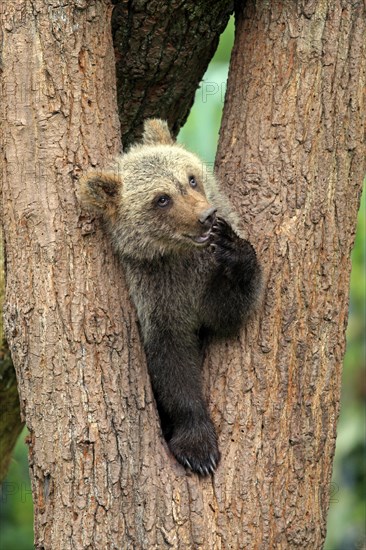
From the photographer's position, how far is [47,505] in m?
5.25

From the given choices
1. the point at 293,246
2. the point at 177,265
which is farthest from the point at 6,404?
the point at 293,246

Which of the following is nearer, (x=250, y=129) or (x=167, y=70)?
(x=250, y=129)

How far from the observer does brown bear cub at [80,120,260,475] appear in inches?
225

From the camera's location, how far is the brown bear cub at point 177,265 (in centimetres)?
572

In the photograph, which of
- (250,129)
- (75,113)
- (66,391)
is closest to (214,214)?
(250,129)

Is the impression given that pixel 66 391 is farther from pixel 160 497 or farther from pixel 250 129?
pixel 250 129

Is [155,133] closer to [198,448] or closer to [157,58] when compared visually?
[157,58]

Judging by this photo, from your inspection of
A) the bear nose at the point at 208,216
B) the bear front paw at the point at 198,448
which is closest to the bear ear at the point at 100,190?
the bear nose at the point at 208,216

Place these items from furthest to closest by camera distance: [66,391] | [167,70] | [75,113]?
[167,70], [75,113], [66,391]

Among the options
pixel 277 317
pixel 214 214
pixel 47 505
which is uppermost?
pixel 214 214

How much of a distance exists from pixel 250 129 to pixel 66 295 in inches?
65.9

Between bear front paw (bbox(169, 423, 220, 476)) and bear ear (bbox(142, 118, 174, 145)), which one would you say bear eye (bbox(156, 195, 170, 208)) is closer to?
bear ear (bbox(142, 118, 174, 145))

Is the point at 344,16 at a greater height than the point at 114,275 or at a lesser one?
greater

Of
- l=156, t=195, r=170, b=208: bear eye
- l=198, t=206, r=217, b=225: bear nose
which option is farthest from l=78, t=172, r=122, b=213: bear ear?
l=198, t=206, r=217, b=225: bear nose
